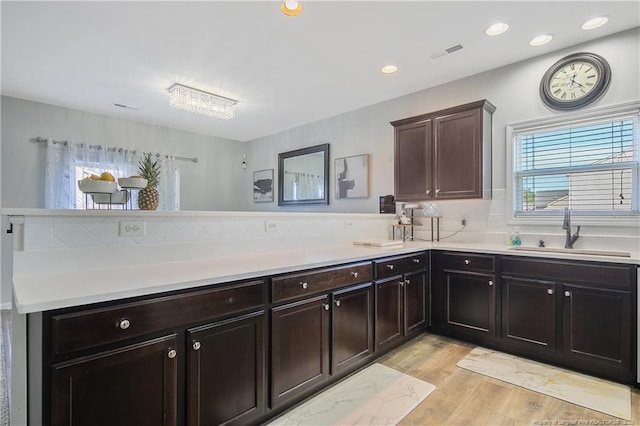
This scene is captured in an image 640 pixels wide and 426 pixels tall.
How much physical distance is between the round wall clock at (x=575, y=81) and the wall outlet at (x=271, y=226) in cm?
277

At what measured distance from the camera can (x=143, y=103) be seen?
13.9 feet

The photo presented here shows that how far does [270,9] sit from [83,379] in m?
2.47

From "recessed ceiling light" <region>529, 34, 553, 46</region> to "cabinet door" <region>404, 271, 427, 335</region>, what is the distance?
2.27 m

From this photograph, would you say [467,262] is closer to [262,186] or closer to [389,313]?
[389,313]

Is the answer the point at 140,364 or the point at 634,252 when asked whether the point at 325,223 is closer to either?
the point at 140,364

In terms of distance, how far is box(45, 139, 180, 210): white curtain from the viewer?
427cm

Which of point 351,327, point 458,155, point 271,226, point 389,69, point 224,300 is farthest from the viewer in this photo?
point 389,69

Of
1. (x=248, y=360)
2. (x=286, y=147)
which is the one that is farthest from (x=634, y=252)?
(x=286, y=147)

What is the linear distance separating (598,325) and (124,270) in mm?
3116

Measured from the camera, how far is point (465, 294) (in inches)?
113

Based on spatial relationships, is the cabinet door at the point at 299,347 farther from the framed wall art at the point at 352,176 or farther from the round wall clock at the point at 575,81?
the round wall clock at the point at 575,81

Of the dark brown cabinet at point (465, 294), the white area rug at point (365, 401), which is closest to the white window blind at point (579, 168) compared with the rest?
the dark brown cabinet at point (465, 294)

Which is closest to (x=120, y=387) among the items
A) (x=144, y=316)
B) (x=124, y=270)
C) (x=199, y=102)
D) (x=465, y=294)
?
(x=144, y=316)

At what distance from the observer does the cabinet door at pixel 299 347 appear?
176cm
